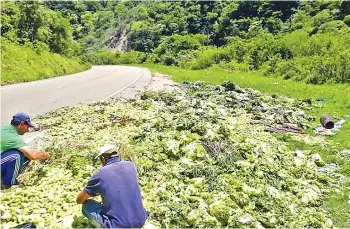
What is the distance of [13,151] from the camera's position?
23.2 feet

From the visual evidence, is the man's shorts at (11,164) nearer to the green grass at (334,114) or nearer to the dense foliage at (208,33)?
the green grass at (334,114)

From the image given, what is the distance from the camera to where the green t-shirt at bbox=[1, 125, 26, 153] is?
6973 millimetres

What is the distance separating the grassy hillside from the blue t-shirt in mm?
22640

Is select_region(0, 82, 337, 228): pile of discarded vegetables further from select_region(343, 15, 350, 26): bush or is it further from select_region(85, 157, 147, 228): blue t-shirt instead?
select_region(343, 15, 350, 26): bush

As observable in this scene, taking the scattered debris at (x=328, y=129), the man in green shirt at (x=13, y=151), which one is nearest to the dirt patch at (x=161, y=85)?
the scattered debris at (x=328, y=129)

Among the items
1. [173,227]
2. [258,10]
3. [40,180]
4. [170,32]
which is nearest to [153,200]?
[173,227]

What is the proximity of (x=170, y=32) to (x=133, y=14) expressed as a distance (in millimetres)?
24454

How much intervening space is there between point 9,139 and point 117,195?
8.71 feet

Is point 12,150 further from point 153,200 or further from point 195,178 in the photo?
point 195,178

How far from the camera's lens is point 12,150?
23.2ft

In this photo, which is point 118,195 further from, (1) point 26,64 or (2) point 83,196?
(1) point 26,64

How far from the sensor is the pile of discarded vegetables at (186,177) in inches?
277

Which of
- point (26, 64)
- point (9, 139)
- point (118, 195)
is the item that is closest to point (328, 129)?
point (118, 195)

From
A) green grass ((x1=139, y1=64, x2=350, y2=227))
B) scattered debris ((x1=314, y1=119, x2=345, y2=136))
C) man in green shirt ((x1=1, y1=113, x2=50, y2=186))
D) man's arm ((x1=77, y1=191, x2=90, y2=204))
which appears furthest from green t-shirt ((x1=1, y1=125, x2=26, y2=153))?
scattered debris ((x1=314, y1=119, x2=345, y2=136))
